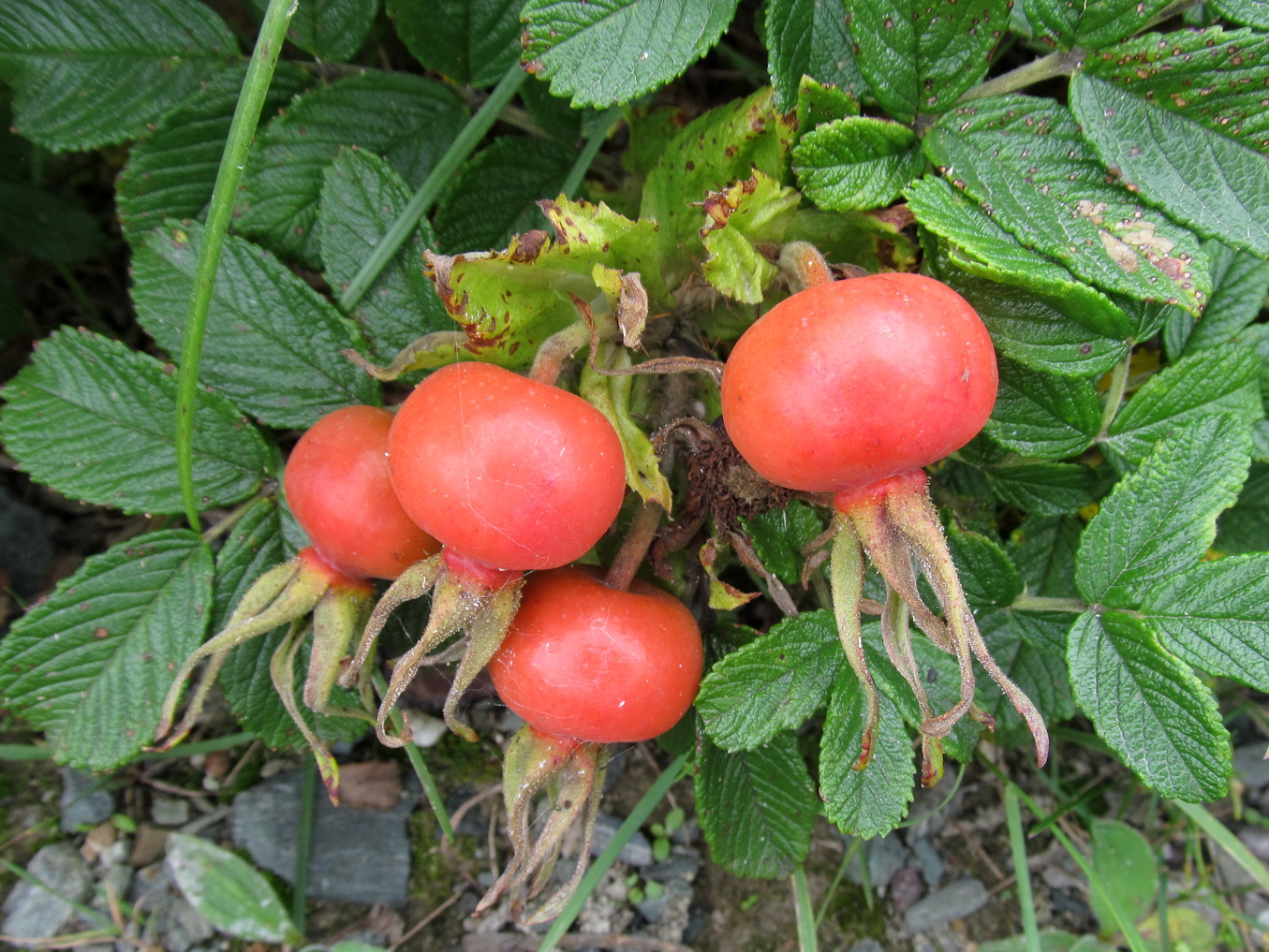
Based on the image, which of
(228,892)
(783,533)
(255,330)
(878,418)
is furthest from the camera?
(228,892)

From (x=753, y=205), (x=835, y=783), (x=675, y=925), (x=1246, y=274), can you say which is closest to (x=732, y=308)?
(x=753, y=205)

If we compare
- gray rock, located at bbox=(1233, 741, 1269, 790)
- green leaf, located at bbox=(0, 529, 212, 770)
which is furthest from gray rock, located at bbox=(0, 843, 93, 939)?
gray rock, located at bbox=(1233, 741, 1269, 790)

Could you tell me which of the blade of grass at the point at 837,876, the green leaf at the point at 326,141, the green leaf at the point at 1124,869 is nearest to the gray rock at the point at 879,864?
the blade of grass at the point at 837,876

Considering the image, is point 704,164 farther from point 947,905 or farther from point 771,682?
point 947,905

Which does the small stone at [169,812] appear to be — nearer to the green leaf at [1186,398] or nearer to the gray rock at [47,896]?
the gray rock at [47,896]

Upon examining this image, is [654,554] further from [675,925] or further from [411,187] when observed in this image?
[675,925]

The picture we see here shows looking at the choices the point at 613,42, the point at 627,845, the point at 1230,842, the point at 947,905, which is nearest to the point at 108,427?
the point at 613,42
